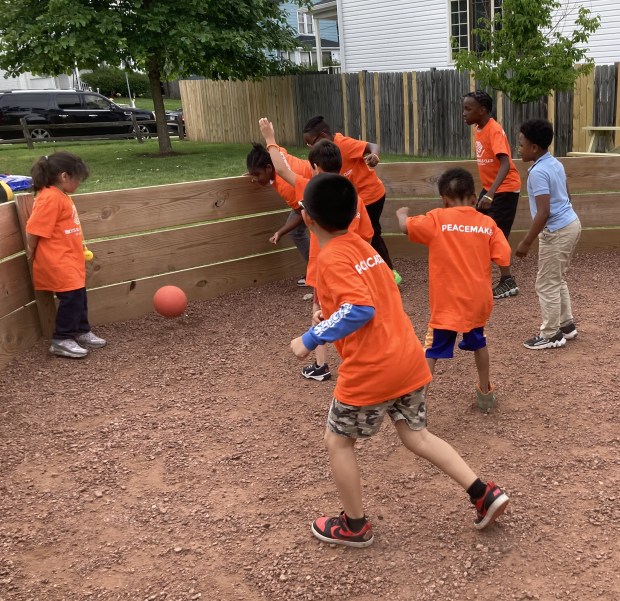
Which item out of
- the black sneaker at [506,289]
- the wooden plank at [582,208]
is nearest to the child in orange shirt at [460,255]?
the black sneaker at [506,289]

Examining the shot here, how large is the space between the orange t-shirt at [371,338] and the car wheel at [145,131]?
22.9 meters

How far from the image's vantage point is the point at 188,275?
6977 millimetres

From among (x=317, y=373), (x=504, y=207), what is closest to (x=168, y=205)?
(x=317, y=373)

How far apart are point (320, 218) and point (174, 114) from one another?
27694mm

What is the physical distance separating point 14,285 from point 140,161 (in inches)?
517

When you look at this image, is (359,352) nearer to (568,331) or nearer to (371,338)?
(371,338)

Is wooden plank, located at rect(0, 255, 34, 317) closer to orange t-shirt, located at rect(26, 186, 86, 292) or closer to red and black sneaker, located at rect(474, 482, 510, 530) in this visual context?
orange t-shirt, located at rect(26, 186, 86, 292)

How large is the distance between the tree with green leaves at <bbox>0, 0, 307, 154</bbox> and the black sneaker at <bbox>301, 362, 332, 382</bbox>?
14.2m

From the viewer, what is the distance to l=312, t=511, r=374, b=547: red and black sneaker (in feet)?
10.3

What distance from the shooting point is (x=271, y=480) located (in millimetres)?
3812

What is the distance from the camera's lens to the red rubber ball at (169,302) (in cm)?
620

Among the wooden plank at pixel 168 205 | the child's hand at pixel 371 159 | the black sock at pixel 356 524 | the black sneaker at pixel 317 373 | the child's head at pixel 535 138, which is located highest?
the child's head at pixel 535 138

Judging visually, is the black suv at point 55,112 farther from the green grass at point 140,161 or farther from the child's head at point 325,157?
the child's head at point 325,157

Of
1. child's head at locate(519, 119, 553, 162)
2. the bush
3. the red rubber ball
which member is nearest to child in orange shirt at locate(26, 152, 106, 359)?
the red rubber ball
